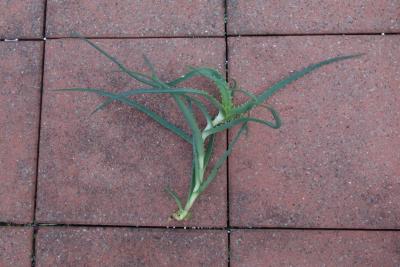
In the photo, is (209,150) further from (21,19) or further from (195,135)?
(21,19)

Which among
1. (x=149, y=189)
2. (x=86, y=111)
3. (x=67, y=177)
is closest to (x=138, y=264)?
(x=149, y=189)

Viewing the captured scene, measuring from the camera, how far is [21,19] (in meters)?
1.71

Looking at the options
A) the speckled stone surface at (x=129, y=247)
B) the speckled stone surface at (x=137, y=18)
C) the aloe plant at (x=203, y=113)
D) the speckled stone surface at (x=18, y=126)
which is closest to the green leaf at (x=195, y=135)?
the aloe plant at (x=203, y=113)

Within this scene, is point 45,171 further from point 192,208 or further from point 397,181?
point 397,181

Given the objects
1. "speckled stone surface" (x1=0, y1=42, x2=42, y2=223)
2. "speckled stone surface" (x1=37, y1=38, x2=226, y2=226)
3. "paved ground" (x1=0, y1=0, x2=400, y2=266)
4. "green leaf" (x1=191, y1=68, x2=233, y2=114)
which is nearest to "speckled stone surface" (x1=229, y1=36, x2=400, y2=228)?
"paved ground" (x1=0, y1=0, x2=400, y2=266)

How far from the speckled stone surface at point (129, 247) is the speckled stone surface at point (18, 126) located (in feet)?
0.49

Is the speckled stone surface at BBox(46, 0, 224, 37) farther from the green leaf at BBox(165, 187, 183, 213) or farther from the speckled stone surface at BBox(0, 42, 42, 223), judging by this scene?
the green leaf at BBox(165, 187, 183, 213)

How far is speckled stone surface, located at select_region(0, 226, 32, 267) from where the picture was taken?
1.60 m

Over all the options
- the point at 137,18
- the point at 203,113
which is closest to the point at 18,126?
the point at 137,18

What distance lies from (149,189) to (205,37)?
2.00ft

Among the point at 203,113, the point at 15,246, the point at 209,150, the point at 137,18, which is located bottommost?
the point at 15,246

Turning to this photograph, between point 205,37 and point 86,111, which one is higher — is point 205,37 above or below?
above

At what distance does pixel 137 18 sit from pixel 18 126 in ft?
2.00

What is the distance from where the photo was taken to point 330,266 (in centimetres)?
154
